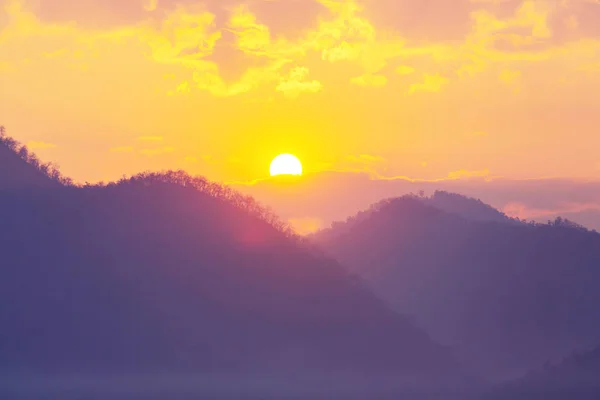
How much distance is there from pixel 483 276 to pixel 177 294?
2573 inches

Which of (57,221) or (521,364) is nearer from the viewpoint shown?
(57,221)

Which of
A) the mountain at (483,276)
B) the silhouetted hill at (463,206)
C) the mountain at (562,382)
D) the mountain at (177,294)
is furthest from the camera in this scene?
the silhouetted hill at (463,206)

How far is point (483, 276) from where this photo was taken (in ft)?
Answer: 510

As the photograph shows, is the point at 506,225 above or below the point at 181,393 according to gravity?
above

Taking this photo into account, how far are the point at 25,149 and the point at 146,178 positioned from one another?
19.1 metres

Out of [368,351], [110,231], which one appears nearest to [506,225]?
[368,351]

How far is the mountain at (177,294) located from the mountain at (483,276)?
26.1 meters

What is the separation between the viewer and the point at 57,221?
365ft

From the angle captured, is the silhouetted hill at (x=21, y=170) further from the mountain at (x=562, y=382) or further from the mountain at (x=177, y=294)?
the mountain at (x=562, y=382)

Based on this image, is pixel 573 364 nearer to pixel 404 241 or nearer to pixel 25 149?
pixel 404 241

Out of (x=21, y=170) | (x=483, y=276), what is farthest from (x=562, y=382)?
(x=21, y=170)

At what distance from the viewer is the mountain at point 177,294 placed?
324 ft

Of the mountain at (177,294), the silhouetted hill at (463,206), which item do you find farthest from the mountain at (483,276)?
the mountain at (177,294)

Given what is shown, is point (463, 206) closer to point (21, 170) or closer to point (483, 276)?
point (483, 276)
